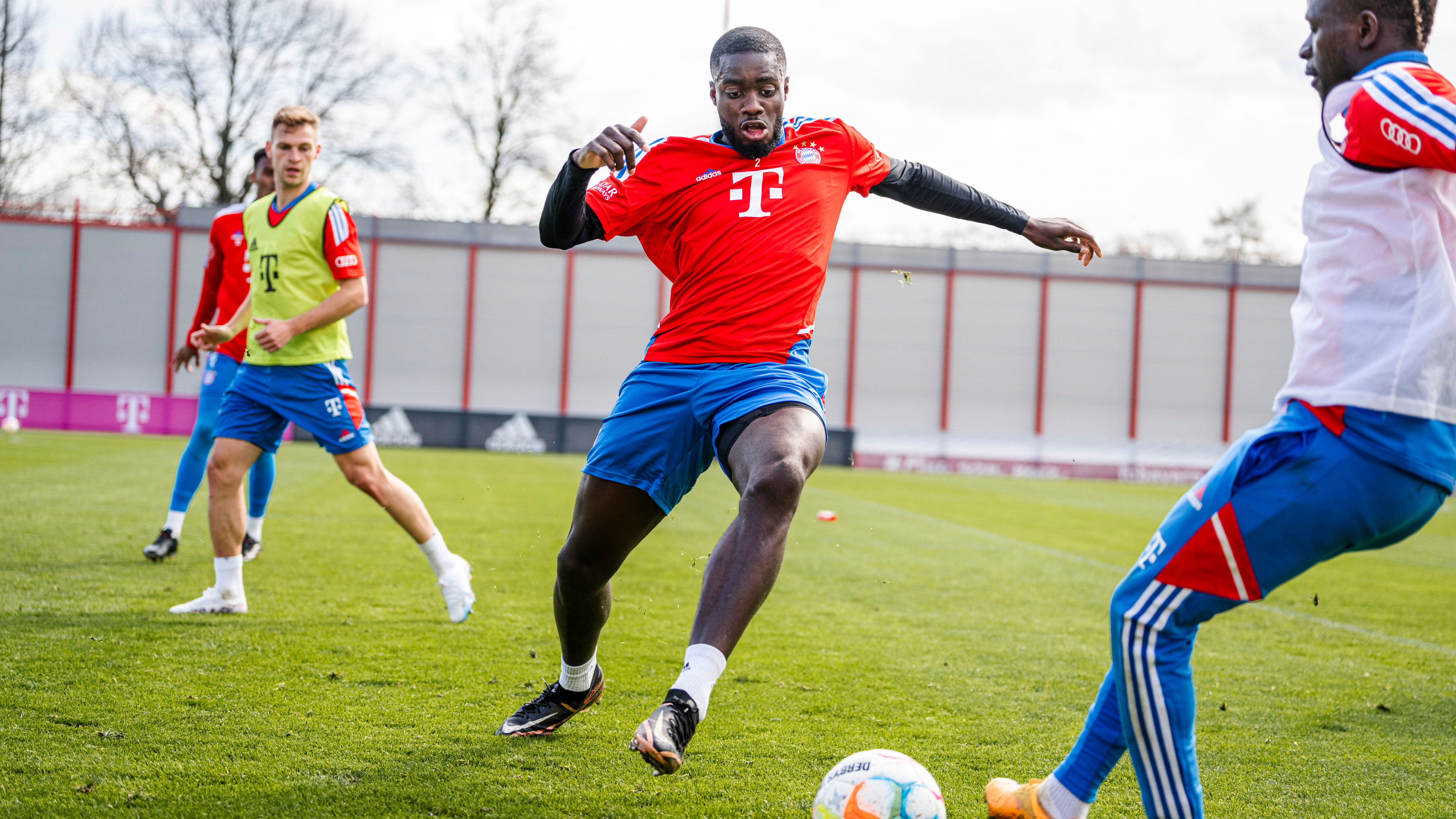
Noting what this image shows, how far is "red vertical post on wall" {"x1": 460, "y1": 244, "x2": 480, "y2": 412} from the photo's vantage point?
101 feet

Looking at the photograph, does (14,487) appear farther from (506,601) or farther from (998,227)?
(998,227)

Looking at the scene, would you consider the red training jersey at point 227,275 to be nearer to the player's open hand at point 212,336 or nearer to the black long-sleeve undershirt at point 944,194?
the player's open hand at point 212,336

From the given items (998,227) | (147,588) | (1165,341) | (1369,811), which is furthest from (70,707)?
(1165,341)

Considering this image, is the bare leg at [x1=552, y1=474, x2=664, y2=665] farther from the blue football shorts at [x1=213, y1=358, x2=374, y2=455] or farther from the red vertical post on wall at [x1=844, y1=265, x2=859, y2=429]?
the red vertical post on wall at [x1=844, y1=265, x2=859, y2=429]

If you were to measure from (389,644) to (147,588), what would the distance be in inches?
76.0

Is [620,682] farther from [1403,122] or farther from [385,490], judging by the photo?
[1403,122]

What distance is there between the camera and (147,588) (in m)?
5.77

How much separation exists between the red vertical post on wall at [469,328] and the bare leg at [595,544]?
28.1 metres

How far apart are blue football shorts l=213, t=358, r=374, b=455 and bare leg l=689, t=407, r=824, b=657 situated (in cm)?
291

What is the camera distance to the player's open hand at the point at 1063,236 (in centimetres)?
367

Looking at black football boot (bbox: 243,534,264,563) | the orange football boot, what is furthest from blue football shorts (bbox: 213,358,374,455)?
the orange football boot

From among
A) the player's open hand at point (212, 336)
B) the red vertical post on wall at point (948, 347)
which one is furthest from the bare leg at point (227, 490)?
the red vertical post on wall at point (948, 347)

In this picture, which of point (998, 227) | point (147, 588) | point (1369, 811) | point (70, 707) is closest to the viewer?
point (1369, 811)

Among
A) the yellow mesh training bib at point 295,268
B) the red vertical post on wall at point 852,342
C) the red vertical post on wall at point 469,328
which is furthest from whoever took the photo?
the red vertical post on wall at point 852,342
